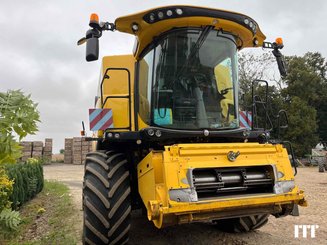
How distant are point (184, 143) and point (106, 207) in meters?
1.26

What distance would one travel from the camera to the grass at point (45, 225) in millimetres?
5773

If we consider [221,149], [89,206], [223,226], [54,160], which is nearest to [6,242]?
[89,206]

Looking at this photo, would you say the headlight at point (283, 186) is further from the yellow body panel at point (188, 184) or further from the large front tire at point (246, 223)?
the large front tire at point (246, 223)

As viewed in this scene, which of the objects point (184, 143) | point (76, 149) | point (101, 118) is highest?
point (76, 149)

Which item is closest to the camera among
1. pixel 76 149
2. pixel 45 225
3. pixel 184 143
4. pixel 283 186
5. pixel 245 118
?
pixel 283 186

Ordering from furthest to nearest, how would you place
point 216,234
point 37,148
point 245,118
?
point 37,148, point 245,118, point 216,234

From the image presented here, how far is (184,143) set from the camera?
455 centimetres

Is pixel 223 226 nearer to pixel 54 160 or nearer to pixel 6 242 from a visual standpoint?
pixel 6 242

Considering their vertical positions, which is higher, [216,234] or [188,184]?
[188,184]

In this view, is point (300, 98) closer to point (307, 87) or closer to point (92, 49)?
point (307, 87)

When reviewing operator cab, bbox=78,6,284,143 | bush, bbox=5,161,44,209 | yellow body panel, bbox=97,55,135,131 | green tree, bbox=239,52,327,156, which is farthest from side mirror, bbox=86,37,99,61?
green tree, bbox=239,52,327,156

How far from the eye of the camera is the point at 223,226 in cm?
572

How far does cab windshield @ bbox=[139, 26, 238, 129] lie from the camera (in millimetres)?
4520

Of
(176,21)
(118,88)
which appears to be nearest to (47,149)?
(118,88)
